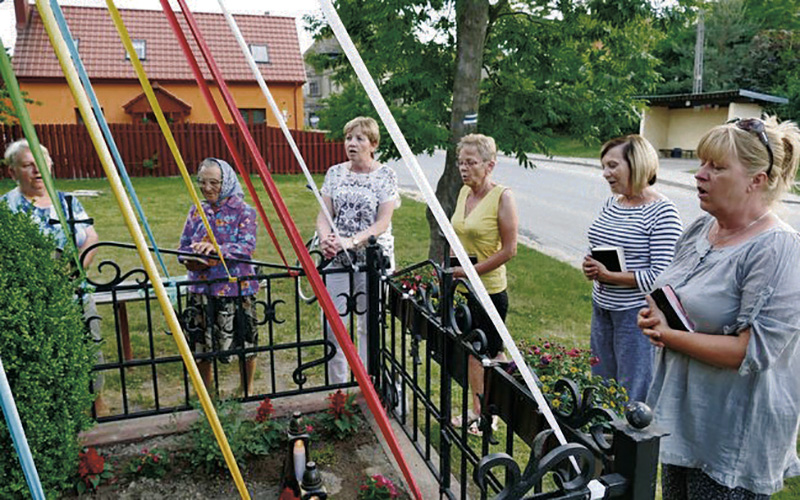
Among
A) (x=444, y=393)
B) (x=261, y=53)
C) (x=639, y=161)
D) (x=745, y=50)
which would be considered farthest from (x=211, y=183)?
(x=745, y=50)

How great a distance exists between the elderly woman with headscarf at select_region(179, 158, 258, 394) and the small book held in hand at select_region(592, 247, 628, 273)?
195 centimetres

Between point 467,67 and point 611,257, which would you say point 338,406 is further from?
point 467,67

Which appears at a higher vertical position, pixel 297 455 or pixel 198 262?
pixel 198 262

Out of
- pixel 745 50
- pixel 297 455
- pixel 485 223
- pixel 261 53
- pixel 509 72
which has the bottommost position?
pixel 297 455

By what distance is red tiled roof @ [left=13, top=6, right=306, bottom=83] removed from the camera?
739 inches

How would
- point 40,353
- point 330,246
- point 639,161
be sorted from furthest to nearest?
point 330,246 < point 639,161 < point 40,353

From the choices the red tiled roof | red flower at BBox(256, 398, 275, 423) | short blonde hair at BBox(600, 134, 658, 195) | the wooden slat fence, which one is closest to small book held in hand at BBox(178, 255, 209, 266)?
red flower at BBox(256, 398, 275, 423)

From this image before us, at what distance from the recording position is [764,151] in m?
1.74

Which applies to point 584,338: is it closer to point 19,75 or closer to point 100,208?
point 100,208

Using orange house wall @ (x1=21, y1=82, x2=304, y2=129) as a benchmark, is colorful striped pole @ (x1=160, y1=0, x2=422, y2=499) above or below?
below

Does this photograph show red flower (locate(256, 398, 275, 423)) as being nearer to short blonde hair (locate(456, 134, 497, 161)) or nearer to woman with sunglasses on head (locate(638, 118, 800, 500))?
short blonde hair (locate(456, 134, 497, 161))

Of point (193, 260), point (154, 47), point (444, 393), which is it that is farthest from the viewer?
point (154, 47)

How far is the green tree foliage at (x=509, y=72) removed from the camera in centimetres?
518

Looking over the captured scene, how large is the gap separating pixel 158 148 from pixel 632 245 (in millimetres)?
17885
